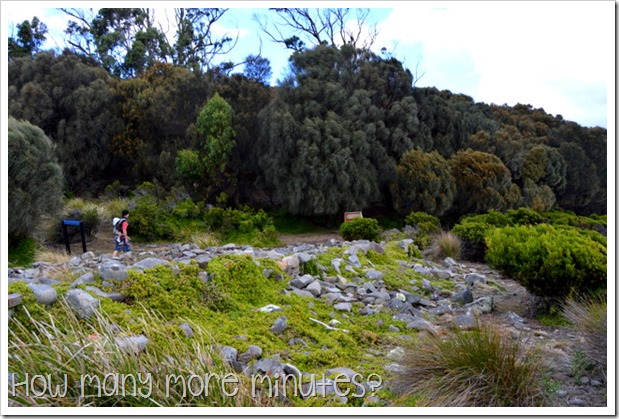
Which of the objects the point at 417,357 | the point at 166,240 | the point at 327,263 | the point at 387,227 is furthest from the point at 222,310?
the point at 387,227

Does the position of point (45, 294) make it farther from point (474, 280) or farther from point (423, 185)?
point (423, 185)

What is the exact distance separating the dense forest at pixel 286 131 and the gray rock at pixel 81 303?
10.2 metres

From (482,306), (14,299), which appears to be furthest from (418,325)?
(14,299)

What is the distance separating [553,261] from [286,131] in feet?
31.6

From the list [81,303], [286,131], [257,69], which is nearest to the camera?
[81,303]

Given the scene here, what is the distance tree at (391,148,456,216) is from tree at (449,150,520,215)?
0.60 m

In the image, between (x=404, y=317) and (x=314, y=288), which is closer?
(x=404, y=317)

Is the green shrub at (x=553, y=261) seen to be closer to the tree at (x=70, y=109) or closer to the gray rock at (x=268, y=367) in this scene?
the gray rock at (x=268, y=367)

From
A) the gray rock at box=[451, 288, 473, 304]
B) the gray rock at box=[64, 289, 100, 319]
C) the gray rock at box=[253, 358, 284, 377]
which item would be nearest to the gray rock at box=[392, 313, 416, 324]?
the gray rock at box=[451, 288, 473, 304]

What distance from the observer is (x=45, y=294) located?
11.6 feet

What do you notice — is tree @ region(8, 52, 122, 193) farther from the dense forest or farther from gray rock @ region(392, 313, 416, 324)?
gray rock @ region(392, 313, 416, 324)

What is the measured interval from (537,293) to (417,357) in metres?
2.60

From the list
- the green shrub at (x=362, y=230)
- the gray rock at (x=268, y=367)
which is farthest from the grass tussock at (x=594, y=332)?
the green shrub at (x=362, y=230)

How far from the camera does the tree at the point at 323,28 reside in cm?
1512
